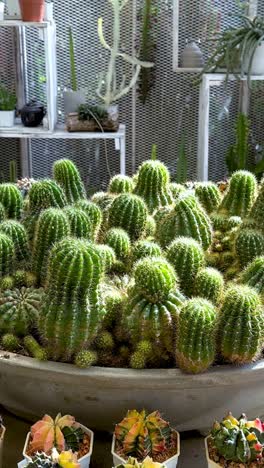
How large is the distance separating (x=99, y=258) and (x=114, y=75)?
2643mm

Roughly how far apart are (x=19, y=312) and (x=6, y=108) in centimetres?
229

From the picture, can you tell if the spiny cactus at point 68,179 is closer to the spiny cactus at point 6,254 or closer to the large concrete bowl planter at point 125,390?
the spiny cactus at point 6,254

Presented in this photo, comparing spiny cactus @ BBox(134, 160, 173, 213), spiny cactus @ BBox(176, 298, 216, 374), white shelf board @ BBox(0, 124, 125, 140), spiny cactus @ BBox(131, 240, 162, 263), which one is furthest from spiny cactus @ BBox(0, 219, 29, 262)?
white shelf board @ BBox(0, 124, 125, 140)

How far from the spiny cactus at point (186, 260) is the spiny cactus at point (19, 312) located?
32 centimetres

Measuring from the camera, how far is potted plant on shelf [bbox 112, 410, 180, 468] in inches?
44.3

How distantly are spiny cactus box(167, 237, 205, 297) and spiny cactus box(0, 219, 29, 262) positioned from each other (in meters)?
0.38

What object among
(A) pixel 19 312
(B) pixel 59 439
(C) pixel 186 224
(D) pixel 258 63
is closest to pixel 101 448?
(B) pixel 59 439

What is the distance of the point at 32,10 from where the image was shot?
306cm

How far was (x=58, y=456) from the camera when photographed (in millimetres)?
1048

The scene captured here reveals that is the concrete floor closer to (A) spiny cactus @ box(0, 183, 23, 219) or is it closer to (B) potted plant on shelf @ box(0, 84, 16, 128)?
(A) spiny cactus @ box(0, 183, 23, 219)

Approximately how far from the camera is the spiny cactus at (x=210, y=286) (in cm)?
130

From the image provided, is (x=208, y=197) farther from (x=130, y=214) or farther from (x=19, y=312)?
(x=19, y=312)

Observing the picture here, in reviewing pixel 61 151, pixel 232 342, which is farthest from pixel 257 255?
pixel 61 151

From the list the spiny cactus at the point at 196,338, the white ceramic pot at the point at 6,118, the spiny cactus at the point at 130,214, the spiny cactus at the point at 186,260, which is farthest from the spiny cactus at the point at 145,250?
the white ceramic pot at the point at 6,118
